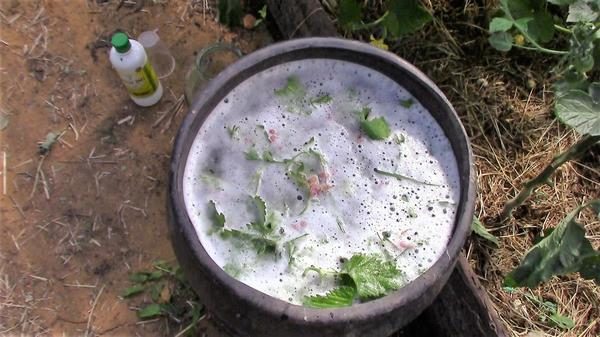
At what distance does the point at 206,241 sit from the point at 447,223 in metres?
0.50

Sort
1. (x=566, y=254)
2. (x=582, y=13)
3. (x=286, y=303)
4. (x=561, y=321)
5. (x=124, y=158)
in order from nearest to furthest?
(x=286, y=303) < (x=566, y=254) < (x=582, y=13) < (x=561, y=321) < (x=124, y=158)

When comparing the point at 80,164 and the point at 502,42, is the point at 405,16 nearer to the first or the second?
the point at 502,42

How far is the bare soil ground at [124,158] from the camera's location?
1.77 metres

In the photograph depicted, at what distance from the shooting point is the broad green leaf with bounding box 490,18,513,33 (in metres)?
1.59

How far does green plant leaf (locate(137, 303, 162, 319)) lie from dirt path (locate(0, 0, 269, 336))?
1.0 inches

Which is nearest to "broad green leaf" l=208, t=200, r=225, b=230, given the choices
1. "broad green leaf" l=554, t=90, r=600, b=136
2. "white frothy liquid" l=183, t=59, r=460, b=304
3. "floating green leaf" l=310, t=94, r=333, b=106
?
"white frothy liquid" l=183, t=59, r=460, b=304

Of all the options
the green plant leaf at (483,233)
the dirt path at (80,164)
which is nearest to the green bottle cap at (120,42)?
the dirt path at (80,164)

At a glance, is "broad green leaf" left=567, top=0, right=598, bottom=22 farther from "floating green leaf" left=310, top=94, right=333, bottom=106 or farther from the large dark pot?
"floating green leaf" left=310, top=94, right=333, bottom=106

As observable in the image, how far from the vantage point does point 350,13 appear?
1.81 meters

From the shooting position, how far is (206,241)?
1.30 meters

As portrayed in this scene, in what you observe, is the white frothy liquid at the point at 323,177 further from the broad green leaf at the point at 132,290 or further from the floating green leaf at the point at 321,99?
the broad green leaf at the point at 132,290

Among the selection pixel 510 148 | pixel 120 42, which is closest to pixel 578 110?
pixel 510 148

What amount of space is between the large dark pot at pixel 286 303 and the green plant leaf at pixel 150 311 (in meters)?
0.54

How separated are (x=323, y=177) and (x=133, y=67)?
763 millimetres
